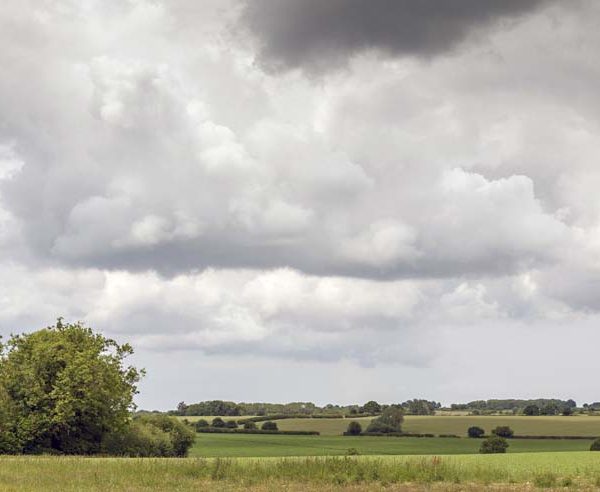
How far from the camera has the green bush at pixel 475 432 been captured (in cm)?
14325

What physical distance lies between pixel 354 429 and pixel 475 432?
77.7ft

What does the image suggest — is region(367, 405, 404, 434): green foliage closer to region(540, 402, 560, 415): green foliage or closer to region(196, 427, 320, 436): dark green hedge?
region(196, 427, 320, 436): dark green hedge

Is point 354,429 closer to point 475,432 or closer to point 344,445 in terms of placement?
point 475,432

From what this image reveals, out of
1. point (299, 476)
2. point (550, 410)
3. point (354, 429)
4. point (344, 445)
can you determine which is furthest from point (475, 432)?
point (299, 476)

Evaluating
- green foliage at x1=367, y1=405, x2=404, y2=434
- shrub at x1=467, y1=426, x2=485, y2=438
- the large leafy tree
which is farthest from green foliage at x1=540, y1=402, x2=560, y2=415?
the large leafy tree

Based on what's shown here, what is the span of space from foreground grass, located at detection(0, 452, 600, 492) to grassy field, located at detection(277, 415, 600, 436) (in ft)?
336

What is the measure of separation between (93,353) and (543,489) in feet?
162

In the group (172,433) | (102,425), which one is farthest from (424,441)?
(102,425)

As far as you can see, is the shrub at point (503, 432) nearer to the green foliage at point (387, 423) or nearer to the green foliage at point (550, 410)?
the green foliage at point (387, 423)

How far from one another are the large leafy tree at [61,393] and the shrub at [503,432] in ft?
271

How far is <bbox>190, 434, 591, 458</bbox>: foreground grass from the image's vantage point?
10681 cm

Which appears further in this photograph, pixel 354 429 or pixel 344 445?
pixel 354 429

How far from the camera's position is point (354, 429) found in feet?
501

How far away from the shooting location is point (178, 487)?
34.6 m
